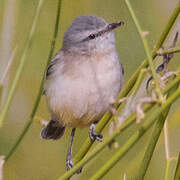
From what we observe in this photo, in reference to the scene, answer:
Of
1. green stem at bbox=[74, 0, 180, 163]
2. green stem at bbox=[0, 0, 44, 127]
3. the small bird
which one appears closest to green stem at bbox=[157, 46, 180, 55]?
green stem at bbox=[74, 0, 180, 163]

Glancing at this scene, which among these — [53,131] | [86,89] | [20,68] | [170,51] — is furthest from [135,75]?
[53,131]

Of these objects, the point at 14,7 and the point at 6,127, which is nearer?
the point at 14,7

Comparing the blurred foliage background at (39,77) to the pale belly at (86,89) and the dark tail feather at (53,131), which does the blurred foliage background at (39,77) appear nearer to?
the dark tail feather at (53,131)

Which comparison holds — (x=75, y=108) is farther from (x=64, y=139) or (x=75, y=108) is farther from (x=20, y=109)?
(x=64, y=139)

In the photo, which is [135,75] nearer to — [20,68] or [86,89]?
[20,68]

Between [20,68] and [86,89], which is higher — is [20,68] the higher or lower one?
the higher one

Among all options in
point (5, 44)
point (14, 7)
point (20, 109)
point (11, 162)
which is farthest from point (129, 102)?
point (11, 162)

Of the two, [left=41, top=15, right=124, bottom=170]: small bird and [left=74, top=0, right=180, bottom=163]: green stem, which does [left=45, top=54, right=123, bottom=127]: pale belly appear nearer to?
[left=41, top=15, right=124, bottom=170]: small bird

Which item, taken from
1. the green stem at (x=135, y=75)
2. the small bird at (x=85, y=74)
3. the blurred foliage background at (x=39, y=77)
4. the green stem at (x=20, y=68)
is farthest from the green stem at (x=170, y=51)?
the blurred foliage background at (x=39, y=77)
